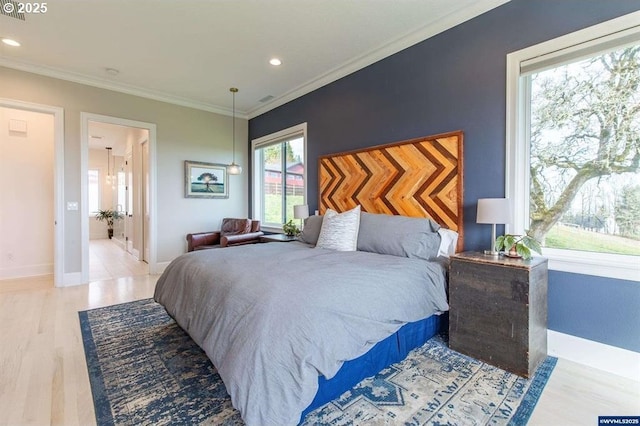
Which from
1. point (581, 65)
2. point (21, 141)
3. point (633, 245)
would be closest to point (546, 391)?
point (633, 245)

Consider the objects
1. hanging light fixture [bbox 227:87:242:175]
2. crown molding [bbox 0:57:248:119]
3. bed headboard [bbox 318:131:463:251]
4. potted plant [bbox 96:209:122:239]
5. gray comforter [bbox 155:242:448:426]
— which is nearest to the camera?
gray comforter [bbox 155:242:448:426]

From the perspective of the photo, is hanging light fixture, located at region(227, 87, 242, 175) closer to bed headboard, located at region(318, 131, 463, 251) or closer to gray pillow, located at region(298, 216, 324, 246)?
bed headboard, located at region(318, 131, 463, 251)

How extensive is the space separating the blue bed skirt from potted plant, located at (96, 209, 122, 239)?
355 inches

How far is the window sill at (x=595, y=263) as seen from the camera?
1.93m

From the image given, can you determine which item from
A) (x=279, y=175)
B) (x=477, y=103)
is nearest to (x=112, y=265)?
(x=279, y=175)

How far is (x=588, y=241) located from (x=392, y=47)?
2596 millimetres

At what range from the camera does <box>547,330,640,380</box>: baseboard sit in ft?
6.27

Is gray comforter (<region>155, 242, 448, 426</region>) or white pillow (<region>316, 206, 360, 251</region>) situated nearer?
gray comforter (<region>155, 242, 448, 426</region>)

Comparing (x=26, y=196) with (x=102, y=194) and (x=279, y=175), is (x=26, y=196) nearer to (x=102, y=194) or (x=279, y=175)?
(x=279, y=175)

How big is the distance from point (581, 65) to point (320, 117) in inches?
111

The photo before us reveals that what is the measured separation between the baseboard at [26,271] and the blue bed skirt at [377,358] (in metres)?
5.49

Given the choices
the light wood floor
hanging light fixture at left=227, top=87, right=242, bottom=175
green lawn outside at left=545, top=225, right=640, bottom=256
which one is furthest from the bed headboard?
hanging light fixture at left=227, top=87, right=242, bottom=175

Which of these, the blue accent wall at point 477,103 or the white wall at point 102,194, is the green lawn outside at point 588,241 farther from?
the white wall at point 102,194

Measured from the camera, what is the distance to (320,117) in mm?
4211
